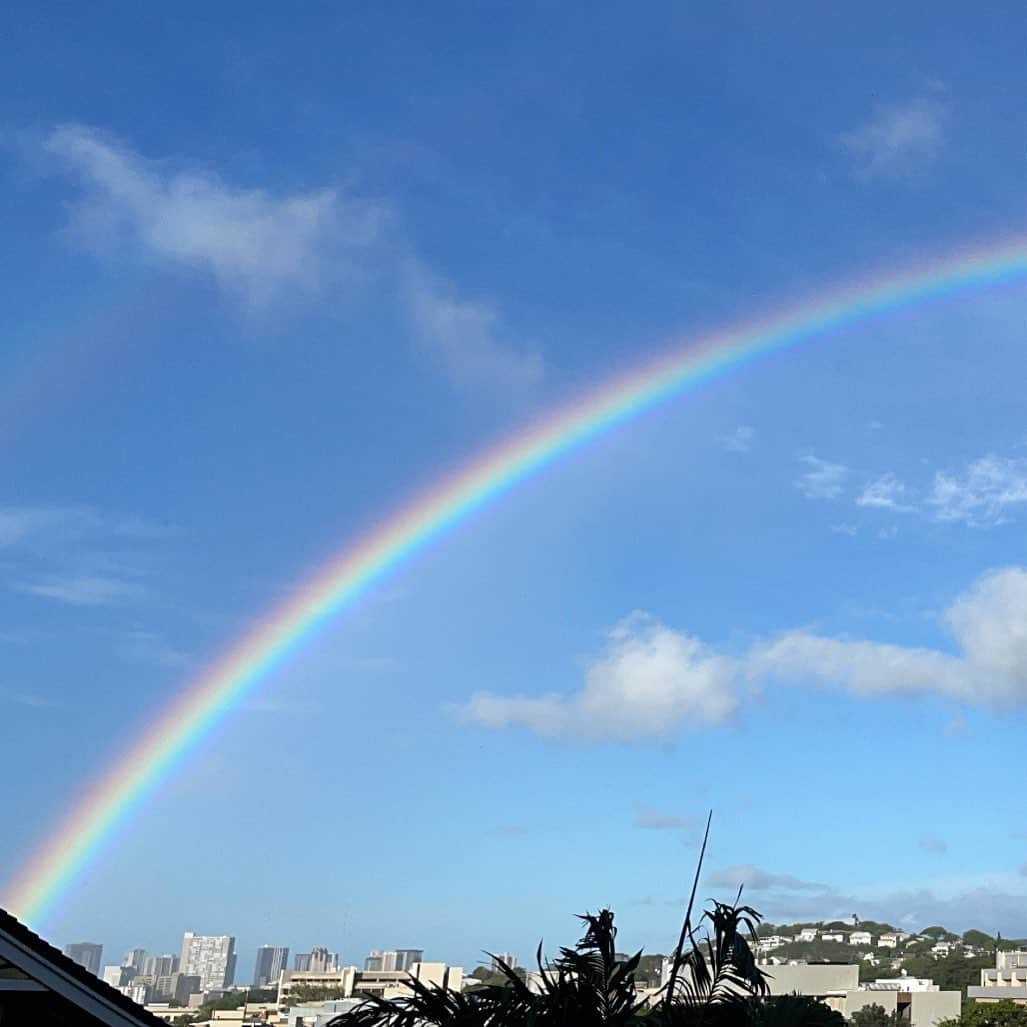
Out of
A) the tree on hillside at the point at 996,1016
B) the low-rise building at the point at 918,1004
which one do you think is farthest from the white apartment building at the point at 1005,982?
the tree on hillside at the point at 996,1016

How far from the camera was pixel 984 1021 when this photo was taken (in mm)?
68438

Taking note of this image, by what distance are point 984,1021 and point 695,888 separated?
6924 cm

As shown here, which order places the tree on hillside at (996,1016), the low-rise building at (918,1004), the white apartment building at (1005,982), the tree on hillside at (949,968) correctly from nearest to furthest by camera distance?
the tree on hillside at (996,1016) < the low-rise building at (918,1004) < the white apartment building at (1005,982) < the tree on hillside at (949,968)

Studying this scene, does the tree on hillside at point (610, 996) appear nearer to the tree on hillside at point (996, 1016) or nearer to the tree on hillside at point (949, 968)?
the tree on hillside at point (996, 1016)

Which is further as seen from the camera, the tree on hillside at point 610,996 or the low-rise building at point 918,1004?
the low-rise building at point 918,1004

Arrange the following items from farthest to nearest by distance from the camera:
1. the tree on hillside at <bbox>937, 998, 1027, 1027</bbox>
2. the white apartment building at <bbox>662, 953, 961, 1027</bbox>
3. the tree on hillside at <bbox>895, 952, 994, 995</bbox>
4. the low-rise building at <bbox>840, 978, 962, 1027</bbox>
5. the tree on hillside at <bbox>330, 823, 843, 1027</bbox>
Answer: the tree on hillside at <bbox>895, 952, 994, 995</bbox> < the low-rise building at <bbox>840, 978, 962, 1027</bbox> < the white apartment building at <bbox>662, 953, 961, 1027</bbox> < the tree on hillside at <bbox>937, 998, 1027, 1027</bbox> < the tree on hillside at <bbox>330, 823, 843, 1027</bbox>

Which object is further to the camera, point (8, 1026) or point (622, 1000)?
point (8, 1026)

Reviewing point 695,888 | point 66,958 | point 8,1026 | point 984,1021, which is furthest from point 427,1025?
point 984,1021

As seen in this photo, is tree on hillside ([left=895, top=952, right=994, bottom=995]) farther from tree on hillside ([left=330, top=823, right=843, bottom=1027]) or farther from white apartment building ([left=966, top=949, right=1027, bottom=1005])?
tree on hillside ([left=330, top=823, right=843, bottom=1027])

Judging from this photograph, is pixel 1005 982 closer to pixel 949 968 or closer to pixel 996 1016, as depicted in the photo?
pixel 949 968

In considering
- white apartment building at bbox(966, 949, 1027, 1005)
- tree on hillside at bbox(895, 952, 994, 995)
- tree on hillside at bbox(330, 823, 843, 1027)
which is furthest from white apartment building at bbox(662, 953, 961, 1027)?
tree on hillside at bbox(330, 823, 843, 1027)

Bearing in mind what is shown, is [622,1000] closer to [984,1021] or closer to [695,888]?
[695,888]

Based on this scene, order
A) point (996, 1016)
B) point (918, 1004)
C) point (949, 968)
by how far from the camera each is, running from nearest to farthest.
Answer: point (996, 1016) < point (918, 1004) < point (949, 968)


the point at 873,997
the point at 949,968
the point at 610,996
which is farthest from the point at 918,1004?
the point at 610,996
